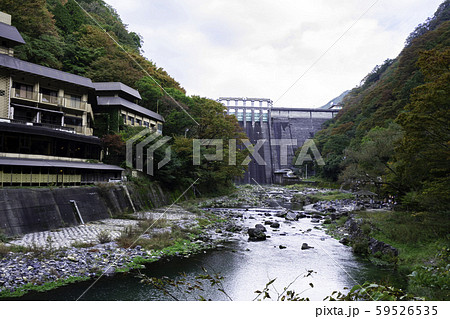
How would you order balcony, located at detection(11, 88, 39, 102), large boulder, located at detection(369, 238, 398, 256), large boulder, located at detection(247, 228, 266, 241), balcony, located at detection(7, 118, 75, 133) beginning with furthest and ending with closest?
balcony, located at detection(11, 88, 39, 102) → balcony, located at detection(7, 118, 75, 133) → large boulder, located at detection(247, 228, 266, 241) → large boulder, located at detection(369, 238, 398, 256)

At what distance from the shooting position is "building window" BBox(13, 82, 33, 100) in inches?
869

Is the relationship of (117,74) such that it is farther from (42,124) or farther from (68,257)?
(68,257)

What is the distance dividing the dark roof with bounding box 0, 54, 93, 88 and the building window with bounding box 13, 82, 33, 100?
1.80m

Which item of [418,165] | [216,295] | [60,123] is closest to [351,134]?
[418,165]

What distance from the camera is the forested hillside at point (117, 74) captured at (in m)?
28.7

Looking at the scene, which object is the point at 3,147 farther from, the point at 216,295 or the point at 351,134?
the point at 351,134

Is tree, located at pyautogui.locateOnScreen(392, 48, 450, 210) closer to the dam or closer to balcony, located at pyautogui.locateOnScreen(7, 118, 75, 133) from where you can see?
balcony, located at pyautogui.locateOnScreen(7, 118, 75, 133)

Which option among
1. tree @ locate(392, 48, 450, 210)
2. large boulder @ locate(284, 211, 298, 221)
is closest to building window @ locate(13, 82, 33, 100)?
large boulder @ locate(284, 211, 298, 221)

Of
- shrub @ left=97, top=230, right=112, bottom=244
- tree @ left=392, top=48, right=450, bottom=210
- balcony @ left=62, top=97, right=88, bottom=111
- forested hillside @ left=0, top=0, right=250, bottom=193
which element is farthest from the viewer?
forested hillside @ left=0, top=0, right=250, bottom=193

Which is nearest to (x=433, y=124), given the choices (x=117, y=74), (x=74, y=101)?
(x=74, y=101)

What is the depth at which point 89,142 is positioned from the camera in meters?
24.2

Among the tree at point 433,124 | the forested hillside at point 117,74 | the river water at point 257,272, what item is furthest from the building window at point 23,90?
the tree at point 433,124

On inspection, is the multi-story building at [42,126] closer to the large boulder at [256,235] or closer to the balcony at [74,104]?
the balcony at [74,104]

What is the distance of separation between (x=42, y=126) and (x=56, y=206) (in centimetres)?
835
